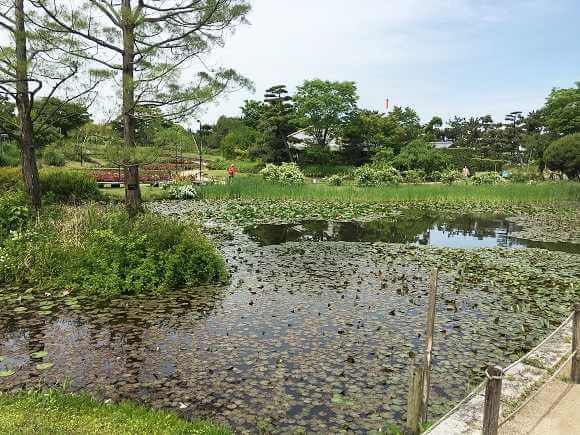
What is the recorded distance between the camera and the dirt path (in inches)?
135

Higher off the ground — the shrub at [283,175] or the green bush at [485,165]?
the green bush at [485,165]

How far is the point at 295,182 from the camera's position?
83.1 ft

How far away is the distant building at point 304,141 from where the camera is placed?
40.6 m

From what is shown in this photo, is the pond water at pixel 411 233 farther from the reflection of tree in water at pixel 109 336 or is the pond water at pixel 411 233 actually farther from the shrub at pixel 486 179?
the shrub at pixel 486 179

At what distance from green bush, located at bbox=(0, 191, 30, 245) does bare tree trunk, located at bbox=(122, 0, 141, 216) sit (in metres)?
1.96

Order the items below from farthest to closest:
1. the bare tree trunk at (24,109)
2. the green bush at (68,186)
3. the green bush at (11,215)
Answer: the green bush at (68,186), the bare tree trunk at (24,109), the green bush at (11,215)

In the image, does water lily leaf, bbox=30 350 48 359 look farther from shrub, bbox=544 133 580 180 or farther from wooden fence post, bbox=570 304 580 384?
shrub, bbox=544 133 580 180

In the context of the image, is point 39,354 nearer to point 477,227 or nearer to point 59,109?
Result: point 59,109

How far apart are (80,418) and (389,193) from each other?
67.6 feet

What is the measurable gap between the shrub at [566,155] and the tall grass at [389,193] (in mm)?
5209

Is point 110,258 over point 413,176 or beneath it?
beneath

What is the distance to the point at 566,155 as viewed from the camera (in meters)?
28.5

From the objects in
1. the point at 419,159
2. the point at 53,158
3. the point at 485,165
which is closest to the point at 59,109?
the point at 53,158

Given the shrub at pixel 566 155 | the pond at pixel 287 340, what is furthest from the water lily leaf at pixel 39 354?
the shrub at pixel 566 155
